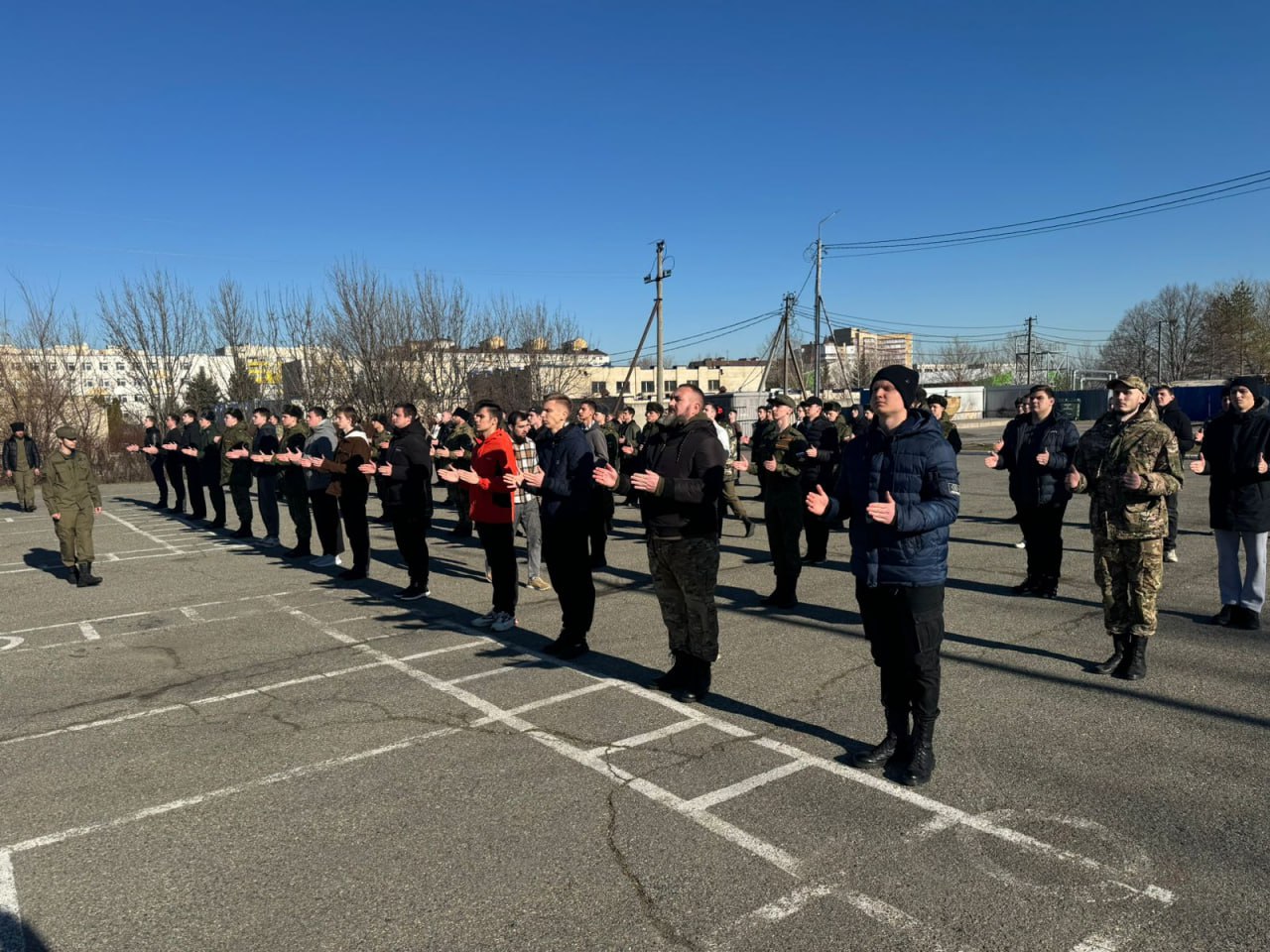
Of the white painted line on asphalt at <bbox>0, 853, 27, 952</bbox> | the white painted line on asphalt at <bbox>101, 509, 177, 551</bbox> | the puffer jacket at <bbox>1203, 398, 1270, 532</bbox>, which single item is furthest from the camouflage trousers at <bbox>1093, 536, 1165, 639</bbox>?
the white painted line on asphalt at <bbox>101, 509, 177, 551</bbox>

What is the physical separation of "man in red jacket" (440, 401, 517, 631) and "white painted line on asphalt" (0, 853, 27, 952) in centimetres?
391

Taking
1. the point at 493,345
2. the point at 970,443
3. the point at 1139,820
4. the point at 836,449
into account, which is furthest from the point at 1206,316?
the point at 1139,820

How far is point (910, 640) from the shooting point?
3.90 m

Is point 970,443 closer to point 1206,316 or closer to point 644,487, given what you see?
point 644,487

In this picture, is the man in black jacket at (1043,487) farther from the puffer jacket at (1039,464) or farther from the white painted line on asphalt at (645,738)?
the white painted line on asphalt at (645,738)

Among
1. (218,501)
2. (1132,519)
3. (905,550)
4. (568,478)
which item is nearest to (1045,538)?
(1132,519)

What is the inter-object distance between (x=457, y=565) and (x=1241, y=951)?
28.4 ft

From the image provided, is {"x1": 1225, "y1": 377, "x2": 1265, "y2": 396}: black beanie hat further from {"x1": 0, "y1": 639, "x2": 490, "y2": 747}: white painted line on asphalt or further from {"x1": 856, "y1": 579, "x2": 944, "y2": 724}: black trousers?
{"x1": 0, "y1": 639, "x2": 490, "y2": 747}: white painted line on asphalt

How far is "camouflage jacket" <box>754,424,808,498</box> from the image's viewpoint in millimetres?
7527

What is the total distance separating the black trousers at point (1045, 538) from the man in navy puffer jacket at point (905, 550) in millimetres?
4317

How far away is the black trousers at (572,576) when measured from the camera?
6.10 m

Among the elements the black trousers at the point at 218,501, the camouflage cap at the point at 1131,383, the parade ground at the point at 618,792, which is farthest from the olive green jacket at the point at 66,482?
the camouflage cap at the point at 1131,383

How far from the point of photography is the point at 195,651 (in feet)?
21.8

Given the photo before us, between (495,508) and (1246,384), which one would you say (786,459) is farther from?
(1246,384)
